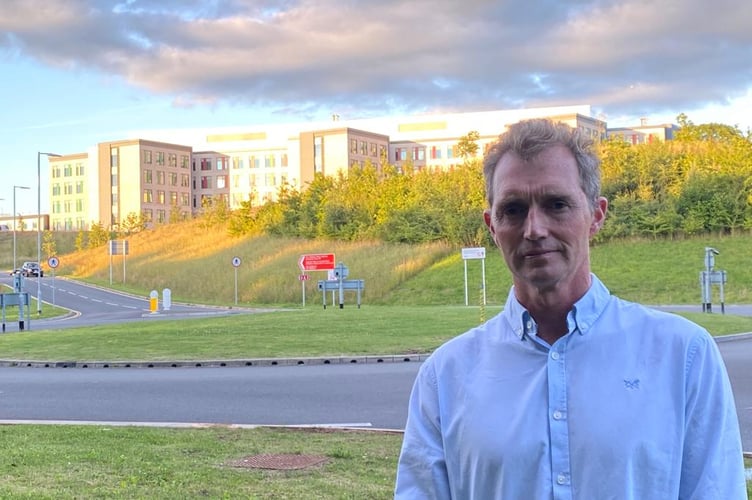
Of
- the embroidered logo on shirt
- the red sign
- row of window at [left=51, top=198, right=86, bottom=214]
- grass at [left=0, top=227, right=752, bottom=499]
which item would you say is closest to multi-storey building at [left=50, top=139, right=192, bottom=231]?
row of window at [left=51, top=198, right=86, bottom=214]

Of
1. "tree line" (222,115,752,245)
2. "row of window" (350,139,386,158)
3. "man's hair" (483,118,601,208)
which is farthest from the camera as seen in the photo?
"row of window" (350,139,386,158)

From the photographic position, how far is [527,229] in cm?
231

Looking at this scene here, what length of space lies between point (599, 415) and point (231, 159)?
5471 inches

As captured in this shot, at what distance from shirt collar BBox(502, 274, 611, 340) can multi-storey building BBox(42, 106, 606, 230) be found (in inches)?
4509

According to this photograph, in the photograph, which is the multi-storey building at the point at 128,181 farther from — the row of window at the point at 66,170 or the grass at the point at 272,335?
the grass at the point at 272,335

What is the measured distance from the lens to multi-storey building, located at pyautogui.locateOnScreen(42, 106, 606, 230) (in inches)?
4761

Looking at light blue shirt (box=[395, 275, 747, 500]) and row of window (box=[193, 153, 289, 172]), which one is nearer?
light blue shirt (box=[395, 275, 747, 500])

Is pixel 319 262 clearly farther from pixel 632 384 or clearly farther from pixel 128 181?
pixel 128 181

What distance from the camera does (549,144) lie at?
235 cm

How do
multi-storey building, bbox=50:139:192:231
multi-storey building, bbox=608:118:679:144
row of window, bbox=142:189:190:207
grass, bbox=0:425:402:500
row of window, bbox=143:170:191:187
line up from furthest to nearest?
row of window, bbox=142:189:190:207, row of window, bbox=143:170:191:187, multi-storey building, bbox=50:139:192:231, multi-storey building, bbox=608:118:679:144, grass, bbox=0:425:402:500

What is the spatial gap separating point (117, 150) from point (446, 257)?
86.7m

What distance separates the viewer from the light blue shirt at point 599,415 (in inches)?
83.4

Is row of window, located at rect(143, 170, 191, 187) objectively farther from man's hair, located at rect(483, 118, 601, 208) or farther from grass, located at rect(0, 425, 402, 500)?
man's hair, located at rect(483, 118, 601, 208)

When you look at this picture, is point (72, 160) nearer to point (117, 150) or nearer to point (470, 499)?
point (117, 150)
